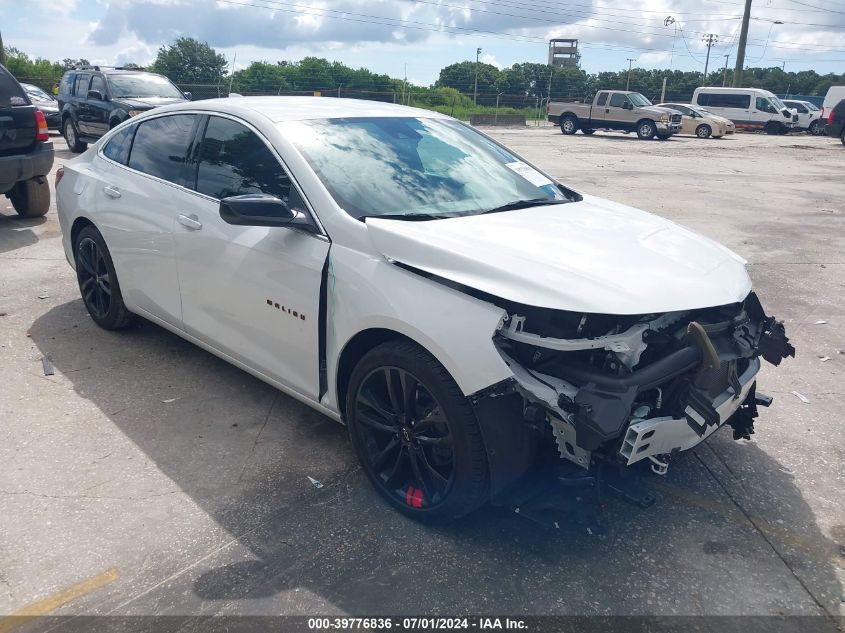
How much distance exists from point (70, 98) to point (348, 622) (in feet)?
52.5

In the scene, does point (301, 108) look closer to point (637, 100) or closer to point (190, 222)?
point (190, 222)

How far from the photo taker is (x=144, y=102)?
13.9 m

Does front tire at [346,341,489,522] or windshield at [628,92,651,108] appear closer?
front tire at [346,341,489,522]

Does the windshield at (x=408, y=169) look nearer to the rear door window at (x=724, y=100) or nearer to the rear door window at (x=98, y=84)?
the rear door window at (x=98, y=84)

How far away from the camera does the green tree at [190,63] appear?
3769 centimetres

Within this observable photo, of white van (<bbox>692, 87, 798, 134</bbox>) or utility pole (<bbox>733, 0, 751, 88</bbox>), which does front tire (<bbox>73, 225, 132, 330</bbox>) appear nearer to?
white van (<bbox>692, 87, 798, 134</bbox>)

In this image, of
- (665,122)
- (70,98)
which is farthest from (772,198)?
(665,122)

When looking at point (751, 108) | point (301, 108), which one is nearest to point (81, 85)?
point (301, 108)

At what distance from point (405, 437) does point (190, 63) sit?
4356 centimetres

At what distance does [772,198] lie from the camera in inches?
494

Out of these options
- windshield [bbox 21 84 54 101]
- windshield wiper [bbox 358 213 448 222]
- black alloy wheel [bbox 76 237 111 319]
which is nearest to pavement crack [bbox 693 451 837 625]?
windshield wiper [bbox 358 213 448 222]

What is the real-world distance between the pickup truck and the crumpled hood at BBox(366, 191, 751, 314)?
26.9 meters

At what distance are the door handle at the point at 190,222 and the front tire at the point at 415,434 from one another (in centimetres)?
139

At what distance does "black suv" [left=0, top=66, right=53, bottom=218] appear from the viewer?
7699 millimetres
